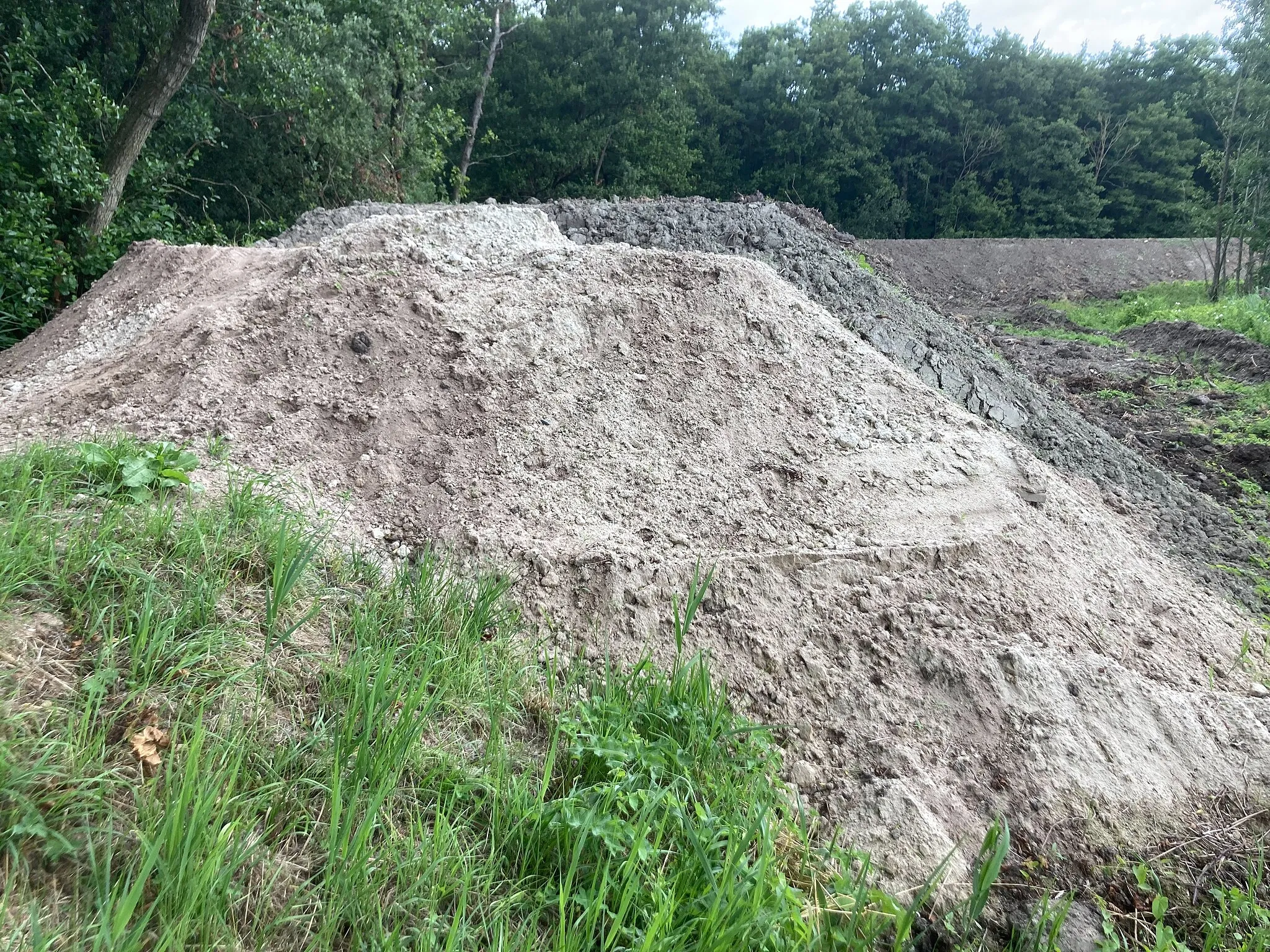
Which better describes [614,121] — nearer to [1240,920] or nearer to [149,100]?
[149,100]

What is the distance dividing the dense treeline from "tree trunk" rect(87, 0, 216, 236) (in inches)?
7.1

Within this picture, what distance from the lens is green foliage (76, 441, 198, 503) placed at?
2.69 metres

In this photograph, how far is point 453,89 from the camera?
19125 mm

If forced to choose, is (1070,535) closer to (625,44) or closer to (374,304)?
(374,304)

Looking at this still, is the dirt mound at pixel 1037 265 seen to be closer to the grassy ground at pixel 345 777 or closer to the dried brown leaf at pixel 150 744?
the grassy ground at pixel 345 777

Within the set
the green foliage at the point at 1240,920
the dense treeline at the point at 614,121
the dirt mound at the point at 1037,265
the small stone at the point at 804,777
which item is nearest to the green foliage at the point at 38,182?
the dense treeline at the point at 614,121

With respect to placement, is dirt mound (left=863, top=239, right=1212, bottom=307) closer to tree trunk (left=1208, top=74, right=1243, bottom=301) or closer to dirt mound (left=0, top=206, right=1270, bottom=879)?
tree trunk (left=1208, top=74, right=1243, bottom=301)

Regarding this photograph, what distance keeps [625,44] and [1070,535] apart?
2340cm

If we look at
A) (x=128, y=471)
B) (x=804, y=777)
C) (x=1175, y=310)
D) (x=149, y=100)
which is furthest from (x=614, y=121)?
(x=804, y=777)

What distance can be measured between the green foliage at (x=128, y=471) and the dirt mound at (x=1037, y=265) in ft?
53.6

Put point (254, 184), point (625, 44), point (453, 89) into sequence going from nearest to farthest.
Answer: point (254, 184) → point (453, 89) → point (625, 44)

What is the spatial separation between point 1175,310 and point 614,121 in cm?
1685

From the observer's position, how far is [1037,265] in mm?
18734

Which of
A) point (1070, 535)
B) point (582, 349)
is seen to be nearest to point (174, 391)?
point (582, 349)
